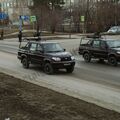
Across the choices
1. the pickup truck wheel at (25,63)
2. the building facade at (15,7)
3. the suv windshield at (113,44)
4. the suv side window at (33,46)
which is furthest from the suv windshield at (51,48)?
the building facade at (15,7)

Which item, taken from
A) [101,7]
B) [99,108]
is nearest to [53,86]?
[99,108]

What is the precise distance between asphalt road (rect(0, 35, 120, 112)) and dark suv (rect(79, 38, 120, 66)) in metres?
0.64

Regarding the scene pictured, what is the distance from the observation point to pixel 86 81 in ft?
53.9

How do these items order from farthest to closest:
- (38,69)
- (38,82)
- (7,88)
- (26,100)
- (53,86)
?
(38,69) → (38,82) → (53,86) → (7,88) → (26,100)

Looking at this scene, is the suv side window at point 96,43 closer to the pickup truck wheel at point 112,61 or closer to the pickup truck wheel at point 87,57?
the pickup truck wheel at point 87,57

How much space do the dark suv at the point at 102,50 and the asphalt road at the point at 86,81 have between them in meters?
0.64

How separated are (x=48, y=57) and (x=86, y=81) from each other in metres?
3.26

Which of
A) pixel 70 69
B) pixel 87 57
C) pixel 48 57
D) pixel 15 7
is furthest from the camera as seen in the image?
pixel 15 7

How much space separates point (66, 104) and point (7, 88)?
3603mm

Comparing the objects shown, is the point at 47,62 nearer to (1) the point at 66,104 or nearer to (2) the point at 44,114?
(1) the point at 66,104

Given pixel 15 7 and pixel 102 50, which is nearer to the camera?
pixel 102 50

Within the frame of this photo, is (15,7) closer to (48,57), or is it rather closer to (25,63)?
(25,63)

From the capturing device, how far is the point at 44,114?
9.34m

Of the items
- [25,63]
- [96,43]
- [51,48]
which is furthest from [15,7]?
[51,48]
